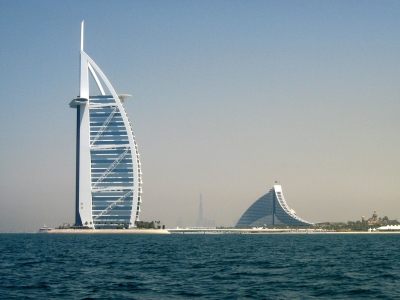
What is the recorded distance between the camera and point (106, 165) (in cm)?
18312

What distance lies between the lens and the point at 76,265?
A: 5316 cm

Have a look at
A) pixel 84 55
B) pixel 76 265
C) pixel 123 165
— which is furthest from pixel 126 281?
pixel 84 55

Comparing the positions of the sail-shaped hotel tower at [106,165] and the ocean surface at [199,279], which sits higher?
the sail-shaped hotel tower at [106,165]

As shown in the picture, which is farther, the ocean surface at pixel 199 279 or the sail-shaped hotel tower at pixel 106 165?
the sail-shaped hotel tower at pixel 106 165

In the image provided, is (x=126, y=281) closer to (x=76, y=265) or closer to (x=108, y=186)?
(x=76, y=265)

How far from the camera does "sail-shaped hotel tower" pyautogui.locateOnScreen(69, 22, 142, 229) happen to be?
600 ft

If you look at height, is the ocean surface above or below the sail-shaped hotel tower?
below

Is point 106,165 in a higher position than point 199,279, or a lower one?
higher

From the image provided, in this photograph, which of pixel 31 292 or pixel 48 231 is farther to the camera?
pixel 48 231

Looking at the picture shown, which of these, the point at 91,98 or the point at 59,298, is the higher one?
the point at 91,98

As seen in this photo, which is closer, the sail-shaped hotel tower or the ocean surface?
the ocean surface

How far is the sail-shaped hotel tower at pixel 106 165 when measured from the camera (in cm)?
18288

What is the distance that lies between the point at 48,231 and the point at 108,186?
28.8m

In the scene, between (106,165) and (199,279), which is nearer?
(199,279)
